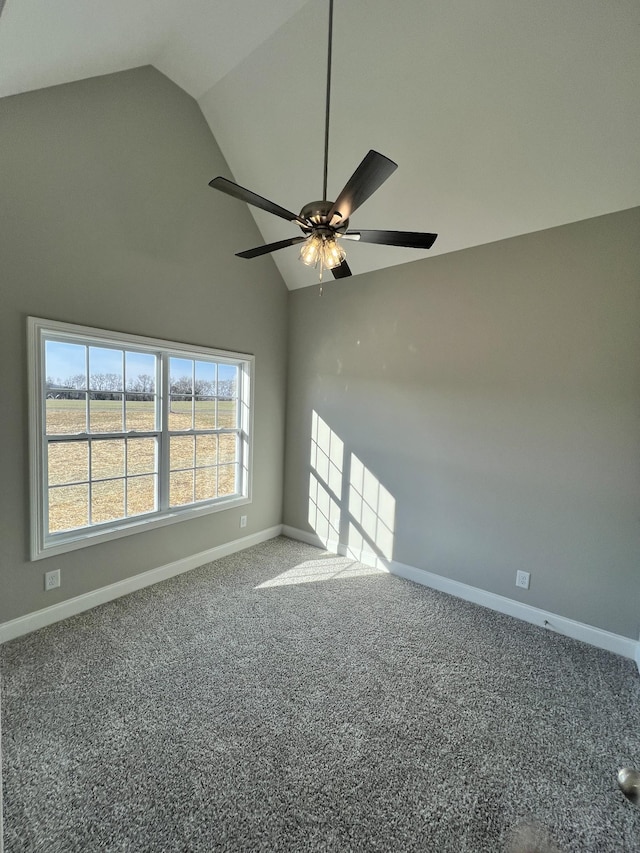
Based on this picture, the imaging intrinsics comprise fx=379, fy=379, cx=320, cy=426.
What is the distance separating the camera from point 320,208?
5.82 ft

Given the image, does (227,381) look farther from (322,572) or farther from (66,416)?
(322,572)

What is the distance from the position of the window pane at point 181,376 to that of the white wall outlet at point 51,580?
5.37 feet

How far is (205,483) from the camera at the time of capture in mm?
3816

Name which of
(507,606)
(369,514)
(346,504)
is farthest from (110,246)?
(507,606)

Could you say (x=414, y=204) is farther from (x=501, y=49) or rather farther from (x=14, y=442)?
(x=14, y=442)

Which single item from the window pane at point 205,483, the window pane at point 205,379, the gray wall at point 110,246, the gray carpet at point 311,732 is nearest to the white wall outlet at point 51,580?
the gray wall at point 110,246

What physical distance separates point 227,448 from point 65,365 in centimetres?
170

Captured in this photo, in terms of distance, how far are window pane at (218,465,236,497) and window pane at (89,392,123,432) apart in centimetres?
116

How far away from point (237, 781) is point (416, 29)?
158 inches

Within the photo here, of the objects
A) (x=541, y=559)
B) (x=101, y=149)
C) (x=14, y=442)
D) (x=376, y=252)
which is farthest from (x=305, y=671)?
(x=101, y=149)

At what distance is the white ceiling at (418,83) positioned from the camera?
2018 millimetres

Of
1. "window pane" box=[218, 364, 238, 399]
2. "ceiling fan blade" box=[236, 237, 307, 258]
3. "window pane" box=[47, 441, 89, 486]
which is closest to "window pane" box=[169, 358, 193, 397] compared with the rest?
"window pane" box=[218, 364, 238, 399]

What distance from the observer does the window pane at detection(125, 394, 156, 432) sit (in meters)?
3.15

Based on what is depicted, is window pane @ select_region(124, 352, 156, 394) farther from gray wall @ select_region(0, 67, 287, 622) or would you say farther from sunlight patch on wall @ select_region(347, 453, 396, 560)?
sunlight patch on wall @ select_region(347, 453, 396, 560)
